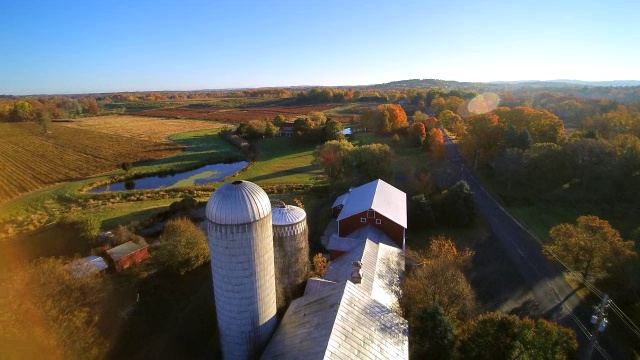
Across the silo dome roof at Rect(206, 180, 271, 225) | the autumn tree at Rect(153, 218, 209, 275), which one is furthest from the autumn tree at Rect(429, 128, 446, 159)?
the silo dome roof at Rect(206, 180, 271, 225)

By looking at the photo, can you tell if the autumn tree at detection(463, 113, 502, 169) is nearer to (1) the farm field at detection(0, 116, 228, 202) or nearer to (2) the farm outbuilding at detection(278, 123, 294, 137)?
(2) the farm outbuilding at detection(278, 123, 294, 137)

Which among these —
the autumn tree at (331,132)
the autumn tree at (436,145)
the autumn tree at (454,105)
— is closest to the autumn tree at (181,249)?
the autumn tree at (436,145)

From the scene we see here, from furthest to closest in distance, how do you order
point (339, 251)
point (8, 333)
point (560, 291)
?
point (339, 251) < point (560, 291) < point (8, 333)

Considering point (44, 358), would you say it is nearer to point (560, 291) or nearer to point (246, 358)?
point (246, 358)

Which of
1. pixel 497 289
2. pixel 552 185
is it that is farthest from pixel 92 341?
pixel 552 185

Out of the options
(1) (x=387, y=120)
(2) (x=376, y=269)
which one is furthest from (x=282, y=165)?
(2) (x=376, y=269)

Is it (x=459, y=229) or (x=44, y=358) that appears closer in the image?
(x=44, y=358)
